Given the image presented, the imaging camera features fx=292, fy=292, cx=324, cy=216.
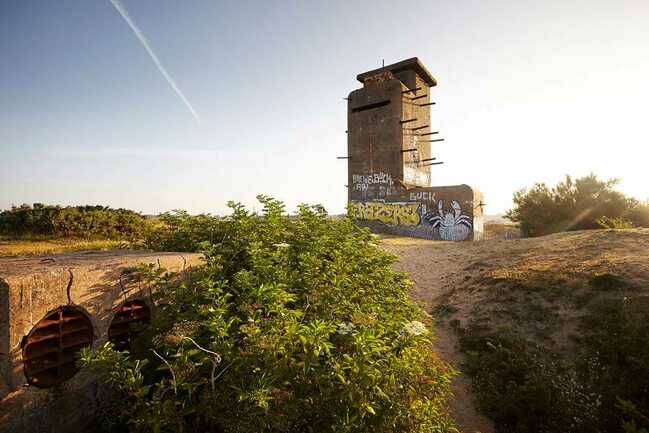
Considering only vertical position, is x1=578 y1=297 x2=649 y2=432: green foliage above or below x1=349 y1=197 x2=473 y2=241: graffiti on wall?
below

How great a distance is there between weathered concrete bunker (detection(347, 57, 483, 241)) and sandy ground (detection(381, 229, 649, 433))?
5.93 meters

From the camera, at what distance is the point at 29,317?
7.74 ft

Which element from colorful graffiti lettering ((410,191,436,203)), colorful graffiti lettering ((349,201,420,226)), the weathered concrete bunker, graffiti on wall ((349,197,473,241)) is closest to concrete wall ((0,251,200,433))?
graffiti on wall ((349,197,473,241))

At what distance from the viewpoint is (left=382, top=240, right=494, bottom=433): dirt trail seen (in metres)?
4.03

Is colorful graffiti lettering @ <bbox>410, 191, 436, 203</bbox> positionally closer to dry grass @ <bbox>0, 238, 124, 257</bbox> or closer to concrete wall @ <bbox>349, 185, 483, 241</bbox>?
concrete wall @ <bbox>349, 185, 483, 241</bbox>

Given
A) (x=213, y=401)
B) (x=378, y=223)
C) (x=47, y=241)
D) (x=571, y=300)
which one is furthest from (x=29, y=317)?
(x=378, y=223)

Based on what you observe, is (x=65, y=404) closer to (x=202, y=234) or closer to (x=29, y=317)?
(x=29, y=317)

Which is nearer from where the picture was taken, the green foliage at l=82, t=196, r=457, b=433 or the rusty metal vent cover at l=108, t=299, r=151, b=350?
the green foliage at l=82, t=196, r=457, b=433

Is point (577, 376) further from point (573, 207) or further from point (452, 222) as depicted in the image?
point (573, 207)

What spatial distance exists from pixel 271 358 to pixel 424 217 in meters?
18.3

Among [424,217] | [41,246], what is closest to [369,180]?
[424,217]

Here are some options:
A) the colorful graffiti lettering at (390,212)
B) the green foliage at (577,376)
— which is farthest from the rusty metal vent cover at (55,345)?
the colorful graffiti lettering at (390,212)

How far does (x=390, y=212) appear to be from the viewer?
68.2 feet

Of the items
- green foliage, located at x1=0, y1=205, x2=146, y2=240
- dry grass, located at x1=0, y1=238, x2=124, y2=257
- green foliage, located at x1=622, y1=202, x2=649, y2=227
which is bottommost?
dry grass, located at x1=0, y1=238, x2=124, y2=257
